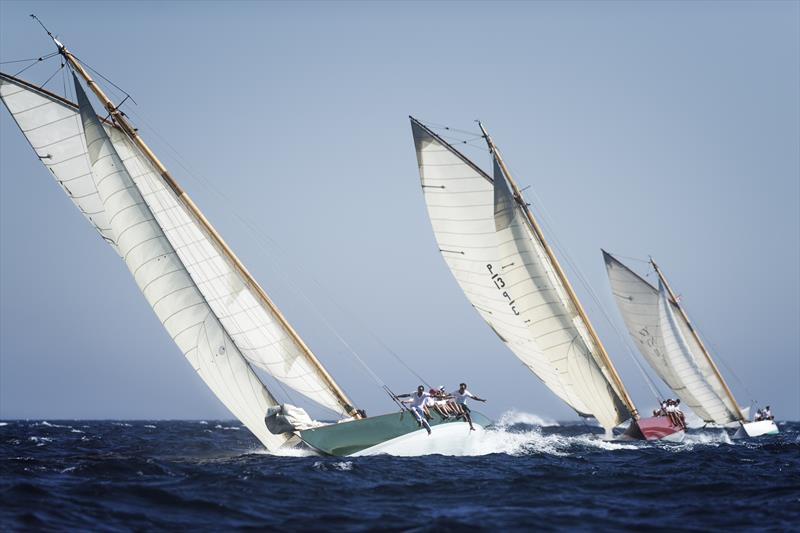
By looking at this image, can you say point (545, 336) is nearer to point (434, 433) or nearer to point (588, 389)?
point (588, 389)

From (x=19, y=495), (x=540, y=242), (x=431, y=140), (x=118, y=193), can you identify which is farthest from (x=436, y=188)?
(x=19, y=495)

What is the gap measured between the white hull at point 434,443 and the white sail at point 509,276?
746 cm

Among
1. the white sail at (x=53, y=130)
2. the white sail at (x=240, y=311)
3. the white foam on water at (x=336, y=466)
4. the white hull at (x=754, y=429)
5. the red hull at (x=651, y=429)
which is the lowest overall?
the white hull at (x=754, y=429)

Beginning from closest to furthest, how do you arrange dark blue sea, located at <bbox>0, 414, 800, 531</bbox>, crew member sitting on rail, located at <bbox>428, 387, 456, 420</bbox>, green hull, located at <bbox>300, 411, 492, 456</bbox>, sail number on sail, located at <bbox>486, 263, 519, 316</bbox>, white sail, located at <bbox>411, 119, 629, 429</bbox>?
dark blue sea, located at <bbox>0, 414, 800, 531</bbox>
green hull, located at <bbox>300, 411, 492, 456</bbox>
crew member sitting on rail, located at <bbox>428, 387, 456, 420</bbox>
white sail, located at <bbox>411, 119, 629, 429</bbox>
sail number on sail, located at <bbox>486, 263, 519, 316</bbox>

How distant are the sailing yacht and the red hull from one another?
1073 centimetres

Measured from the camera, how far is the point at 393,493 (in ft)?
64.5

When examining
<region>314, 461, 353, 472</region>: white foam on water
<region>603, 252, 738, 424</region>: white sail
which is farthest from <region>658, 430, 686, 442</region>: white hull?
<region>314, 461, 353, 472</region>: white foam on water

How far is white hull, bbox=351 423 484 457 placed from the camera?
93.1 feet

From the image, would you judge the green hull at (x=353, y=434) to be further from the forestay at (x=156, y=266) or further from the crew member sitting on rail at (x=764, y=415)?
the crew member sitting on rail at (x=764, y=415)

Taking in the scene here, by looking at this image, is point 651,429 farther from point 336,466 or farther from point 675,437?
point 336,466

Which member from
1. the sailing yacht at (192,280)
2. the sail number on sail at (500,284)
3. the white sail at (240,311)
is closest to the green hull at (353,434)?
the sailing yacht at (192,280)

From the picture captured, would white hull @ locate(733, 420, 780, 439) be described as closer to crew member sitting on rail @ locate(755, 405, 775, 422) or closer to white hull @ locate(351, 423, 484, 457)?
crew member sitting on rail @ locate(755, 405, 775, 422)

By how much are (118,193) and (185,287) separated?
3.59 m

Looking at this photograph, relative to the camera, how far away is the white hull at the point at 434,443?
28391mm
